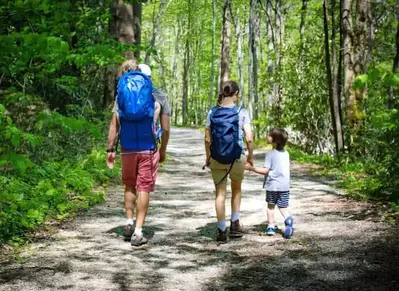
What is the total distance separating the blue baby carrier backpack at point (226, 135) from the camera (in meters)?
5.66

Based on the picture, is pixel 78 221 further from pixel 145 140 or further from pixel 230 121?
pixel 230 121

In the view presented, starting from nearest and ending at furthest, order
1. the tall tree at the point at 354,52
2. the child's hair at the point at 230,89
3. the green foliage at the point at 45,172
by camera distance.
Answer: the green foliage at the point at 45,172
the child's hair at the point at 230,89
the tall tree at the point at 354,52

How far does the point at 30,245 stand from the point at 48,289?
1.45m

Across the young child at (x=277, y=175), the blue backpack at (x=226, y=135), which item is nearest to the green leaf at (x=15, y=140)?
the blue backpack at (x=226, y=135)

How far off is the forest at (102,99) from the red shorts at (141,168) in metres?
0.82

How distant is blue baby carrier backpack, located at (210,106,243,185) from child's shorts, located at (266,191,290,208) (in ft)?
2.55

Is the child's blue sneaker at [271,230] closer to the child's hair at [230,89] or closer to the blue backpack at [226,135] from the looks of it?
the blue backpack at [226,135]

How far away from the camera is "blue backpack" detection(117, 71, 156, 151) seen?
538 cm

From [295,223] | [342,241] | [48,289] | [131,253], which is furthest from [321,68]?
[48,289]

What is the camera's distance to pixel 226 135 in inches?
223

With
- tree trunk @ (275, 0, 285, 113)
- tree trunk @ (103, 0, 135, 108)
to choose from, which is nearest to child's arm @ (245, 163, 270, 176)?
tree trunk @ (103, 0, 135, 108)

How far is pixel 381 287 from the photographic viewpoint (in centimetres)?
418

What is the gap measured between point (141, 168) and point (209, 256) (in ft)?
4.05

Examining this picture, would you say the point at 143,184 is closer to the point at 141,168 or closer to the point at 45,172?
the point at 141,168
